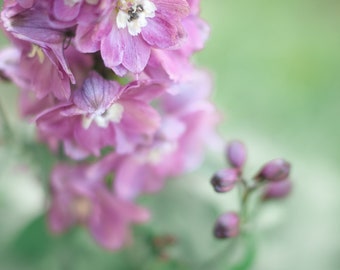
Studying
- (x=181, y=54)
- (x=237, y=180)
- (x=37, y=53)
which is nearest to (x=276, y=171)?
(x=237, y=180)

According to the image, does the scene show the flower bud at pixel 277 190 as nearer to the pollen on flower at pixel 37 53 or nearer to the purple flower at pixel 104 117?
the purple flower at pixel 104 117

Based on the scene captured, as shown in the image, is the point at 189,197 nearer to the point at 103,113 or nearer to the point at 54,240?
the point at 54,240

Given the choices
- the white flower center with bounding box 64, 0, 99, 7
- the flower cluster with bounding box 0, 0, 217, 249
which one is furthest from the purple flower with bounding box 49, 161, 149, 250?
the white flower center with bounding box 64, 0, 99, 7

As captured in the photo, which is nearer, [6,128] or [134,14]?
[134,14]

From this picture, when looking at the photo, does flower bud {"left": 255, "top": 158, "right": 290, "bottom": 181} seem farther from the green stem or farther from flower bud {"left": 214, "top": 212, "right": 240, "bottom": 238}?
the green stem

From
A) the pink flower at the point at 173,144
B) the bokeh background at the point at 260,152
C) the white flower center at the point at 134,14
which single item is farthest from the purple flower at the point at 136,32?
the bokeh background at the point at 260,152

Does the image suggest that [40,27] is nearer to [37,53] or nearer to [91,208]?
[37,53]

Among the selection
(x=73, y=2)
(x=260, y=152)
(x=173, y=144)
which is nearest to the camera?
(x=73, y=2)

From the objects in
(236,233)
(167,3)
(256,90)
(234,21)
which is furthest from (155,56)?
(234,21)
